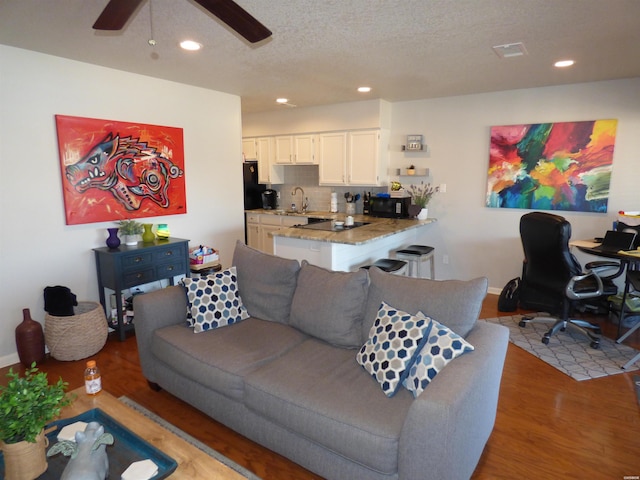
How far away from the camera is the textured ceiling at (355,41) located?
2.25 meters

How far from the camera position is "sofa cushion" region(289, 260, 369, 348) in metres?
2.37

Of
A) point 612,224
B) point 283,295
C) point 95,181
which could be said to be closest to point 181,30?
point 95,181

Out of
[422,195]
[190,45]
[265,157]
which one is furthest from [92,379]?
[265,157]

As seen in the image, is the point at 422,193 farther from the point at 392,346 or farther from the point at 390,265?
the point at 392,346

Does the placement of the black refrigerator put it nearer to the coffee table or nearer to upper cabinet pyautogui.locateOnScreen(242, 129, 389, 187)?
upper cabinet pyautogui.locateOnScreen(242, 129, 389, 187)

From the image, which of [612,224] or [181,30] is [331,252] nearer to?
[181,30]

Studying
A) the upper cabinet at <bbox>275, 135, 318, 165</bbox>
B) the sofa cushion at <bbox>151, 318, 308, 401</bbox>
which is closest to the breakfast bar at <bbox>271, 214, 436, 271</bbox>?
the sofa cushion at <bbox>151, 318, 308, 401</bbox>

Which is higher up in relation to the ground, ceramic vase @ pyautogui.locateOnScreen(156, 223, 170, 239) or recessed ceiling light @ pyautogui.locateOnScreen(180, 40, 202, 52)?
recessed ceiling light @ pyautogui.locateOnScreen(180, 40, 202, 52)

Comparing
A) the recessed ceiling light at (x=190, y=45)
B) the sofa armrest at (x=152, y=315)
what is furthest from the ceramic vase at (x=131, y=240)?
the recessed ceiling light at (x=190, y=45)

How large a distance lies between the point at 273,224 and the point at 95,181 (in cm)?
273

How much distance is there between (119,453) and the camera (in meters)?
1.55

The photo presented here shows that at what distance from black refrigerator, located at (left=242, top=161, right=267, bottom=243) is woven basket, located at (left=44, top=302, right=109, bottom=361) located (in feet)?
10.2

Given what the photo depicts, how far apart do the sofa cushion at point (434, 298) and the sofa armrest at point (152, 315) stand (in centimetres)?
133

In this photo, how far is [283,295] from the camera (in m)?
2.73
